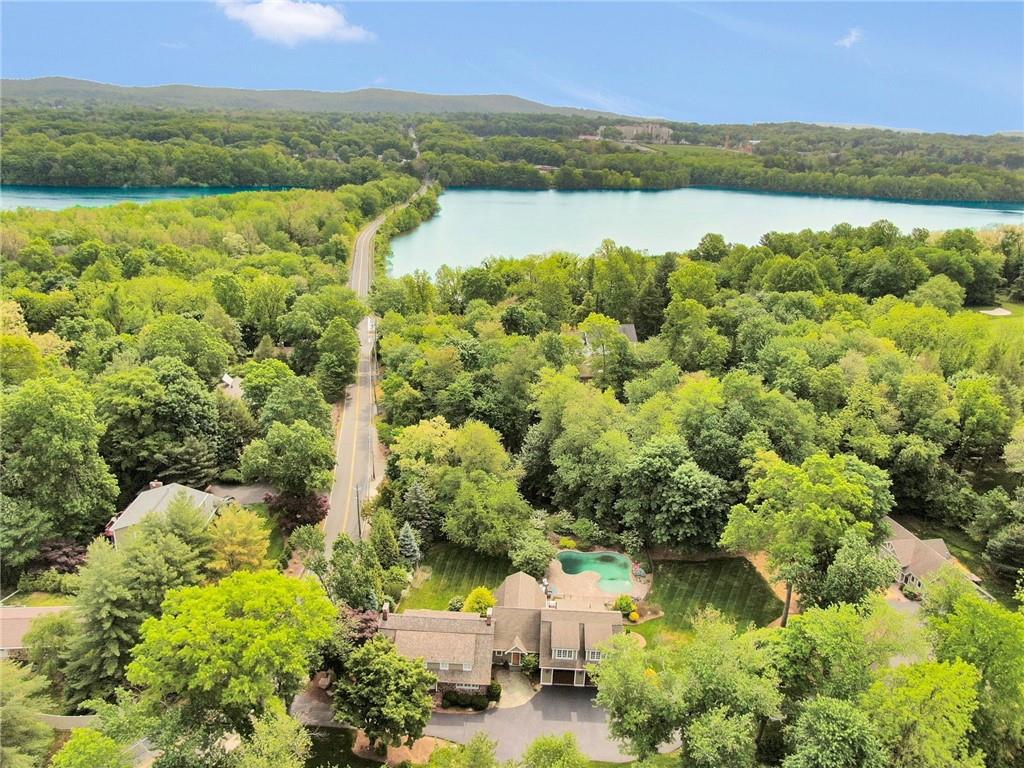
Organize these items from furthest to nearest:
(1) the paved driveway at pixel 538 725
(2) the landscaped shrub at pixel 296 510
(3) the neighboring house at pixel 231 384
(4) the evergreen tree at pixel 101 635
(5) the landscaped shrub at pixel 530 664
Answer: (3) the neighboring house at pixel 231 384 → (2) the landscaped shrub at pixel 296 510 → (5) the landscaped shrub at pixel 530 664 → (1) the paved driveway at pixel 538 725 → (4) the evergreen tree at pixel 101 635

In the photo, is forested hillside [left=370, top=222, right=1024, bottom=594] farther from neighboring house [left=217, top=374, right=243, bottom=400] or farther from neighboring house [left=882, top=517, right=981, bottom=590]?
neighboring house [left=217, top=374, right=243, bottom=400]

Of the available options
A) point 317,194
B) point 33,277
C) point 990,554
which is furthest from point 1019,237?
point 33,277

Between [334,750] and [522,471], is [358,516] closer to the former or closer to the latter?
[522,471]

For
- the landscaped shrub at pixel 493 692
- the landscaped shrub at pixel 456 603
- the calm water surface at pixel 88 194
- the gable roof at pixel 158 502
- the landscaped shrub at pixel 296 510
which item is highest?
the calm water surface at pixel 88 194

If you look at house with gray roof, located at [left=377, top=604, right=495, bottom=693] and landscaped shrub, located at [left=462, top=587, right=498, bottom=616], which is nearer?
house with gray roof, located at [left=377, top=604, right=495, bottom=693]

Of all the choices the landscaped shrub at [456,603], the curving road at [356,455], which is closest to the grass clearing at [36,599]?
the curving road at [356,455]

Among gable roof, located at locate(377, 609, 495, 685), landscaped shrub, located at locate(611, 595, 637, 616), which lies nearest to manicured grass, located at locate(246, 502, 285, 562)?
gable roof, located at locate(377, 609, 495, 685)

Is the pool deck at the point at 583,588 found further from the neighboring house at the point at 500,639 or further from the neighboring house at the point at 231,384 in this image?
the neighboring house at the point at 231,384
